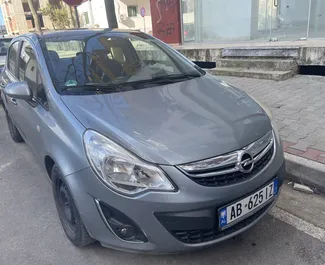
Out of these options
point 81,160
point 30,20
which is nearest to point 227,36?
point 81,160

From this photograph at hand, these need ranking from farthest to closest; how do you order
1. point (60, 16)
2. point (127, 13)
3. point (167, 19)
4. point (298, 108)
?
point (60, 16) < point (127, 13) < point (167, 19) < point (298, 108)

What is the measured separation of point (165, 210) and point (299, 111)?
131 inches

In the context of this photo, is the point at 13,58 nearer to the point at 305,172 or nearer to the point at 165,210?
the point at 165,210

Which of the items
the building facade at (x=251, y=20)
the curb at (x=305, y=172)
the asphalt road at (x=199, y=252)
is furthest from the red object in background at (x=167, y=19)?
the asphalt road at (x=199, y=252)

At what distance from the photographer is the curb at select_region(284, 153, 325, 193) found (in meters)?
2.72

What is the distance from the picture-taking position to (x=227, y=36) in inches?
352

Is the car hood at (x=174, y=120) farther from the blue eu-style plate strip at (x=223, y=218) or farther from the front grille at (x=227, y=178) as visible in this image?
the blue eu-style plate strip at (x=223, y=218)

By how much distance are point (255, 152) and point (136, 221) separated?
84 centimetres

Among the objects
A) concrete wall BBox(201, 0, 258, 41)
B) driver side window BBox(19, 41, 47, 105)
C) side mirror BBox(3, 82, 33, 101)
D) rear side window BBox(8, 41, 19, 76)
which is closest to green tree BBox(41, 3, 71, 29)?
concrete wall BBox(201, 0, 258, 41)

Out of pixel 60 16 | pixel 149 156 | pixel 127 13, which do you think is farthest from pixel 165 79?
pixel 60 16

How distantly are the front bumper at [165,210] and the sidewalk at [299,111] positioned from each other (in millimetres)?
1499

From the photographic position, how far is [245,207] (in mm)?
1812

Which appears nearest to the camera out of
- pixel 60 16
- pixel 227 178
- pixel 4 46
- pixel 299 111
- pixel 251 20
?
pixel 227 178

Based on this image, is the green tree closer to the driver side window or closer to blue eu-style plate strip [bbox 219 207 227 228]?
the driver side window
